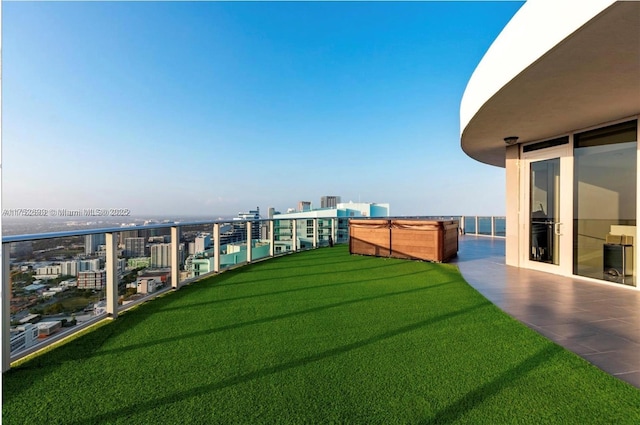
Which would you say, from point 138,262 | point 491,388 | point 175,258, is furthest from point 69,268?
point 491,388

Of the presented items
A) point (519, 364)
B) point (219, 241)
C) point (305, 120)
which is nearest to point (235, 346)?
point (519, 364)

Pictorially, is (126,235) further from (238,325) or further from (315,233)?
(315,233)

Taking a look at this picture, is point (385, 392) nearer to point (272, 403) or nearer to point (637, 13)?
point (272, 403)

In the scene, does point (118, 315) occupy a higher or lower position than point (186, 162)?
lower

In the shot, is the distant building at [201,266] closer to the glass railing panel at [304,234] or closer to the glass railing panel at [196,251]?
the glass railing panel at [196,251]

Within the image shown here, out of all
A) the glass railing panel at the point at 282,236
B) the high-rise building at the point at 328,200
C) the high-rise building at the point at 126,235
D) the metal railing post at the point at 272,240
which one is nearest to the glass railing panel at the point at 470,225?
the glass railing panel at the point at 282,236

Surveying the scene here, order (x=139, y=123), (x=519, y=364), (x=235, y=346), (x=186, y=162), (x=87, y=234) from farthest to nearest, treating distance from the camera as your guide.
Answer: (x=186, y=162), (x=139, y=123), (x=87, y=234), (x=235, y=346), (x=519, y=364)
